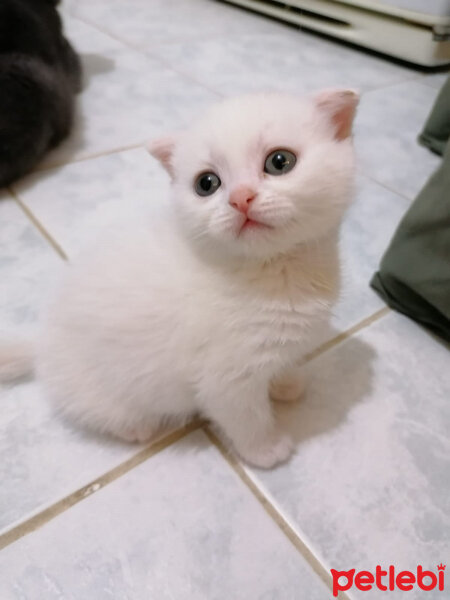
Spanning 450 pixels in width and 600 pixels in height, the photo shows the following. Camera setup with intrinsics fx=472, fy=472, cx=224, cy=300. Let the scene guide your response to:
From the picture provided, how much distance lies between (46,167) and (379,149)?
81 cm

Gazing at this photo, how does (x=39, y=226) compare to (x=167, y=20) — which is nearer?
(x=39, y=226)

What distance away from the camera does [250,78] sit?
4.92ft

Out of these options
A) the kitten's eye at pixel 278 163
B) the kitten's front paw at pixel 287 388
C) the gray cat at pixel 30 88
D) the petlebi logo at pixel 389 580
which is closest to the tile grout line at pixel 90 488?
the kitten's front paw at pixel 287 388

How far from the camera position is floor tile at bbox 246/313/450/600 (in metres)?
0.54

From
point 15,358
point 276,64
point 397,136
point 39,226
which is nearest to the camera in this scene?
point 15,358

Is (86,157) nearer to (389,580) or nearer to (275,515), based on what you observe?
(275,515)

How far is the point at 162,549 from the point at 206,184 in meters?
0.40

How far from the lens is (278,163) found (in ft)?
1.47

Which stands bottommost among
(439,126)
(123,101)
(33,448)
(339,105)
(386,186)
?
(33,448)

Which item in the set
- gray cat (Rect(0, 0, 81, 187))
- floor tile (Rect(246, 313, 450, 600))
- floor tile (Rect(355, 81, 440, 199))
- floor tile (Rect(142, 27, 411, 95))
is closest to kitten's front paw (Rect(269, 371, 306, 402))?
floor tile (Rect(246, 313, 450, 600))

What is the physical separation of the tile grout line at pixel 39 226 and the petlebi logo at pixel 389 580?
66cm

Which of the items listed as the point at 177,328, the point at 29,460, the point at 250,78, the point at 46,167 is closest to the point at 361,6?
the point at 250,78

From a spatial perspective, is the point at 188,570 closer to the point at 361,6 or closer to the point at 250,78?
the point at 250,78

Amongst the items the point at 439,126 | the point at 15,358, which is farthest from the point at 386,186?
the point at 15,358
